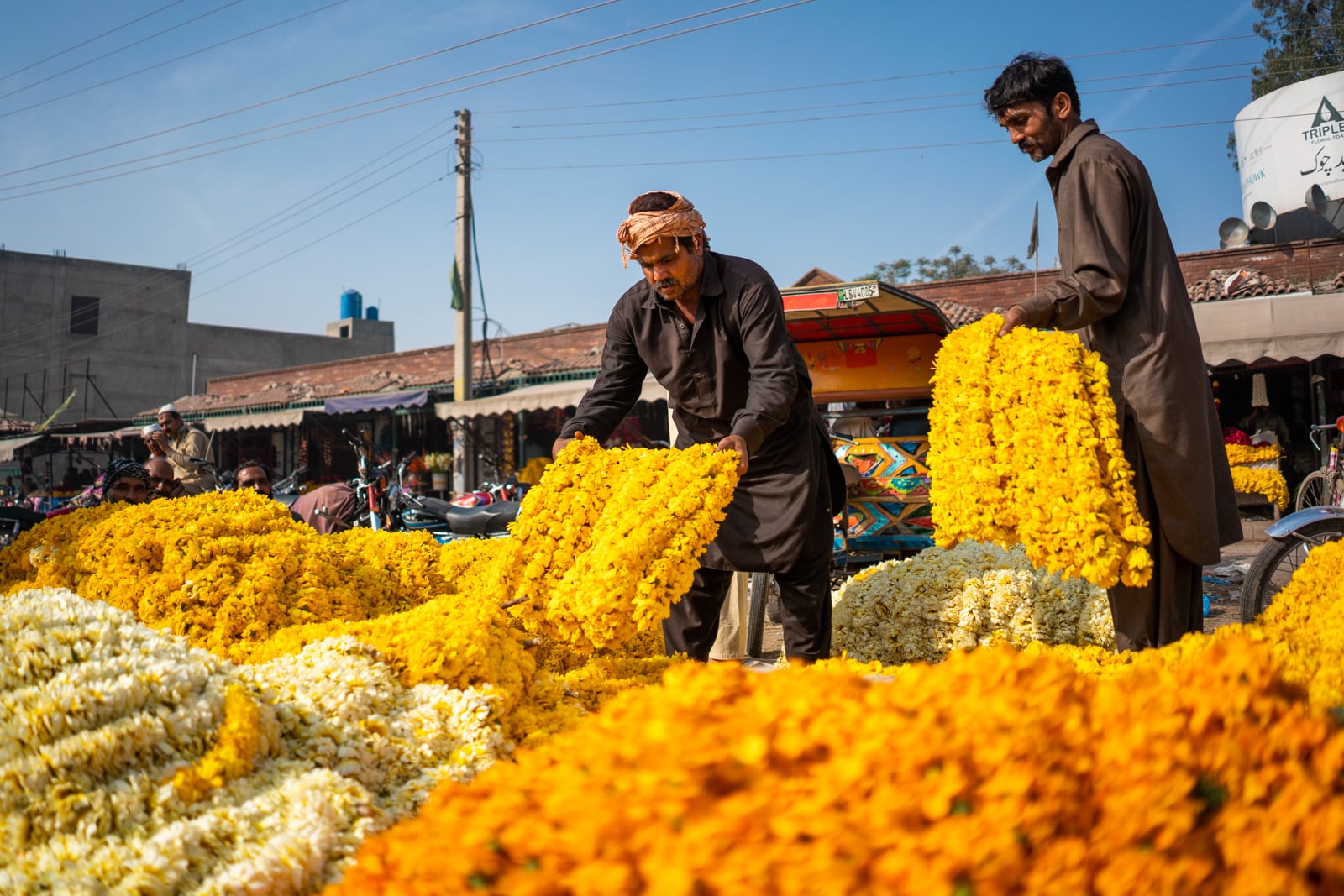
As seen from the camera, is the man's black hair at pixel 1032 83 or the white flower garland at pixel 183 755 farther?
the man's black hair at pixel 1032 83

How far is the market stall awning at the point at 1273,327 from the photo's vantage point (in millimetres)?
11641

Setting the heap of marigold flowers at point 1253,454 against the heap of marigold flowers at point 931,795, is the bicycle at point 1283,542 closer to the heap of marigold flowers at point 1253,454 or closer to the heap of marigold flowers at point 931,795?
the heap of marigold flowers at point 931,795

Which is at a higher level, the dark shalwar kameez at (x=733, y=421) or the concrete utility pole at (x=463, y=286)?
the concrete utility pole at (x=463, y=286)

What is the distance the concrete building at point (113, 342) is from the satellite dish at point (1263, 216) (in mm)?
33637

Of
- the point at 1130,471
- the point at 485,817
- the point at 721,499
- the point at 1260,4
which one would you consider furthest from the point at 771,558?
the point at 1260,4

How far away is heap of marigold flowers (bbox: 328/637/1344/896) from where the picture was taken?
3.43 feet

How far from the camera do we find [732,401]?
356 centimetres

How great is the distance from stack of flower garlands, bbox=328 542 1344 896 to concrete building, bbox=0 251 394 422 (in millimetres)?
40767

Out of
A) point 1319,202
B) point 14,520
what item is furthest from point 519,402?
point 1319,202

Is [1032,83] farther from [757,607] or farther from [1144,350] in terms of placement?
[757,607]

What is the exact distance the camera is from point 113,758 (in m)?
1.69

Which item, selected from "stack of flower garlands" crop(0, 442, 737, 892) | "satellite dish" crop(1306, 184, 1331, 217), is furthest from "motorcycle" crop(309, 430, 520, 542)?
"satellite dish" crop(1306, 184, 1331, 217)

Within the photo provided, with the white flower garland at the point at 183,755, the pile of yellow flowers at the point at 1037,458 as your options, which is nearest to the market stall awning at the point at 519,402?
the pile of yellow flowers at the point at 1037,458

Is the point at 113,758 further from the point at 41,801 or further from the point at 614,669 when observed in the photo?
the point at 614,669
